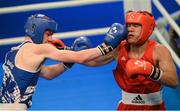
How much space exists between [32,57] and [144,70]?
0.63 meters

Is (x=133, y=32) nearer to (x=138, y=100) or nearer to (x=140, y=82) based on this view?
(x=140, y=82)

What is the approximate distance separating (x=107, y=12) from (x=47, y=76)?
2206 mm

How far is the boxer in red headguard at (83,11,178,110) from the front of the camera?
224 centimetres

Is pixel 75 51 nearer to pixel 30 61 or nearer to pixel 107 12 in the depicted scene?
pixel 30 61

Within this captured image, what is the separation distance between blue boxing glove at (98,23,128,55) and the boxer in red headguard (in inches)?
1.6

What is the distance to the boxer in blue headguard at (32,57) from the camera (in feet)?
7.59

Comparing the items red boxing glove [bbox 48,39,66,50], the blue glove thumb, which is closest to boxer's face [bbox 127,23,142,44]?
the blue glove thumb

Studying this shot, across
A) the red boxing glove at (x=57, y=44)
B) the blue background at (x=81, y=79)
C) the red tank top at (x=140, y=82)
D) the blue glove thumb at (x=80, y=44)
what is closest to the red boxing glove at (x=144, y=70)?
the red tank top at (x=140, y=82)

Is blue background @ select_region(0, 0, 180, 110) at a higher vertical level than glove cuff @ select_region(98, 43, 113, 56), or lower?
lower

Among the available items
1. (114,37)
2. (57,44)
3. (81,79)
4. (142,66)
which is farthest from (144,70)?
(81,79)

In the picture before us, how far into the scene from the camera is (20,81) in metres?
2.31

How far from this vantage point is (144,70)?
2203mm

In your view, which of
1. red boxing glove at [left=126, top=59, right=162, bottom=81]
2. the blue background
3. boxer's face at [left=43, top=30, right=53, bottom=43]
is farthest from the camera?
the blue background

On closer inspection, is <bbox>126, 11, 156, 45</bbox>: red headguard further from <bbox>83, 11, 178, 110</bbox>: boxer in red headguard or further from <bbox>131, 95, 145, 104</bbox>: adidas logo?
<bbox>131, 95, 145, 104</bbox>: adidas logo
